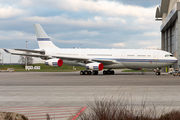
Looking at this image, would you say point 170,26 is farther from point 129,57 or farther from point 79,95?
point 79,95

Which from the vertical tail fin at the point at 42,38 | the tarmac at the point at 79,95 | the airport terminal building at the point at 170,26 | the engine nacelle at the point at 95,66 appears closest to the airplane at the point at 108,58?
the engine nacelle at the point at 95,66

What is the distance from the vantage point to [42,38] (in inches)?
1586

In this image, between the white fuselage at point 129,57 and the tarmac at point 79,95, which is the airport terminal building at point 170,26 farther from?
the tarmac at point 79,95

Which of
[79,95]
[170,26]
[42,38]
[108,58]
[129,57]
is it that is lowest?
[79,95]

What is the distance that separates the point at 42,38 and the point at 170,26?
2923cm

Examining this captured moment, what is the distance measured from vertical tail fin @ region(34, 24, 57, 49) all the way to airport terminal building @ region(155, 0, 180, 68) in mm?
21671

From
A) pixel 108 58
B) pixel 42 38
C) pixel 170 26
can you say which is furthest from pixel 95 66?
pixel 170 26

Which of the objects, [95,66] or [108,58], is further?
[108,58]

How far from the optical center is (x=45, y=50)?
127 feet

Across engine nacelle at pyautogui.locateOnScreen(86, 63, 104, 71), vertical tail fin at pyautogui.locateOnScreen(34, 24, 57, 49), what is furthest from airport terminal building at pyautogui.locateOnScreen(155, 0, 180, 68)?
vertical tail fin at pyautogui.locateOnScreen(34, 24, 57, 49)

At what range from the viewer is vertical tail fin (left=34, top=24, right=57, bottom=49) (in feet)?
131

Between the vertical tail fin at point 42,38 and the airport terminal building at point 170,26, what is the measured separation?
21671 mm

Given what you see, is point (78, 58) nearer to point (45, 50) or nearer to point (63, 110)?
point (45, 50)

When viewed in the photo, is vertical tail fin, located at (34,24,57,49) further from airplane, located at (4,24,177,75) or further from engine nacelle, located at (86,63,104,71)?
engine nacelle, located at (86,63,104,71)
